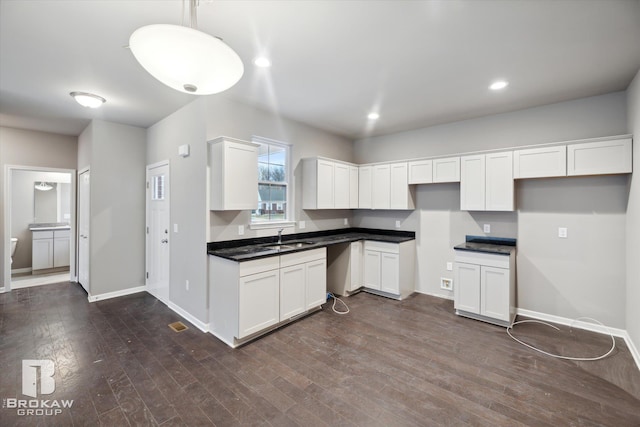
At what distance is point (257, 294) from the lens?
121 inches

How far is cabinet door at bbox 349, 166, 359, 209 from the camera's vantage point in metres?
5.04

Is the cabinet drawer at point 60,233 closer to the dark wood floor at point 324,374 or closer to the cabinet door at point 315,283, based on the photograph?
the dark wood floor at point 324,374

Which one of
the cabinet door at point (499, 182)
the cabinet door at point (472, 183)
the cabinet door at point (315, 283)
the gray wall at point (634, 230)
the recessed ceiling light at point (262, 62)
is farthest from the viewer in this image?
the cabinet door at point (472, 183)

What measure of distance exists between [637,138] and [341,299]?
12.5ft

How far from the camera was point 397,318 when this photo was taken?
3662 millimetres

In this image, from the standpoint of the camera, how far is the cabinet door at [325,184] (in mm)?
4457

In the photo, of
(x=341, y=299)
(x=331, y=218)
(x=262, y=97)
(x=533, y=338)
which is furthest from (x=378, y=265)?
(x=262, y=97)

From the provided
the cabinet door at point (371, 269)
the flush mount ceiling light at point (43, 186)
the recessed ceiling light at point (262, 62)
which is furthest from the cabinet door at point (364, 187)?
the flush mount ceiling light at point (43, 186)

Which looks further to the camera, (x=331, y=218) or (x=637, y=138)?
(x=331, y=218)

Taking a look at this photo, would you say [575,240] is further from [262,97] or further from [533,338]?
[262,97]

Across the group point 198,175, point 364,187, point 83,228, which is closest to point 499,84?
point 364,187

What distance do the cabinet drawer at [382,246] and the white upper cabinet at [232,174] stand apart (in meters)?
2.09

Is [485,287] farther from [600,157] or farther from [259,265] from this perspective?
[259,265]

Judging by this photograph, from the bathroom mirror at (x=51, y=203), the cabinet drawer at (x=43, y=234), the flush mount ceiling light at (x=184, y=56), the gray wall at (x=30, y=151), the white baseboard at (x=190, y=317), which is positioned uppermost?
the gray wall at (x=30, y=151)
